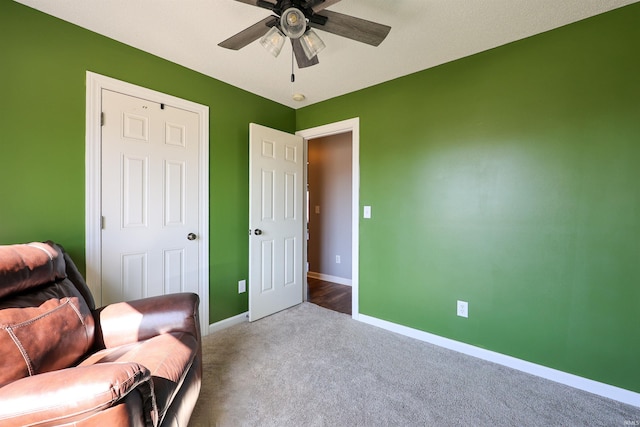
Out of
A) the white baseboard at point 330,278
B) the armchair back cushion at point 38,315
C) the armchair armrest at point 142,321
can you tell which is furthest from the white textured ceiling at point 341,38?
the white baseboard at point 330,278

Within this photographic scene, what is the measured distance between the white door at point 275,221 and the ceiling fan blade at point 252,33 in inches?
46.8

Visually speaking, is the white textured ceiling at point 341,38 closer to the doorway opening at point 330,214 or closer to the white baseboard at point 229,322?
the doorway opening at point 330,214

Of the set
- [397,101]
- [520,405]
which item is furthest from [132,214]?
[520,405]

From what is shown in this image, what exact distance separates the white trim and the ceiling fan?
2.31 metres

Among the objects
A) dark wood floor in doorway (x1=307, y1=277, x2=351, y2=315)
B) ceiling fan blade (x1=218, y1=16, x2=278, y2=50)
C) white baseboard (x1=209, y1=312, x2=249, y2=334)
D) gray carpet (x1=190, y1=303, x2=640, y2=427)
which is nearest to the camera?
ceiling fan blade (x1=218, y1=16, x2=278, y2=50)

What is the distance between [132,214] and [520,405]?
2.92 metres

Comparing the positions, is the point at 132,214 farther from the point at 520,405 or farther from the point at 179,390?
the point at 520,405

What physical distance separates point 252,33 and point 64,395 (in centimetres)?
169

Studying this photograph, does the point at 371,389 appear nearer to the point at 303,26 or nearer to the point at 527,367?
the point at 527,367

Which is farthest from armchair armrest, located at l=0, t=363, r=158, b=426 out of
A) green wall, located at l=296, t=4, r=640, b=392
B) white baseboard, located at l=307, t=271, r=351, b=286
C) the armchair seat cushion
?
white baseboard, located at l=307, t=271, r=351, b=286

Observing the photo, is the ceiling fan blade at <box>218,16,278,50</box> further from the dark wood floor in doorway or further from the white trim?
the dark wood floor in doorway

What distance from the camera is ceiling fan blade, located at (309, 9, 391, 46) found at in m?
1.31

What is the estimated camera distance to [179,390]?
3.99ft

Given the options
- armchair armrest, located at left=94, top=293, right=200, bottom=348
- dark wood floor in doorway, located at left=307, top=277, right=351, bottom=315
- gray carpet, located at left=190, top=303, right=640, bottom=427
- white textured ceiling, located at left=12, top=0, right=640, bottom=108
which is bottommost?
gray carpet, located at left=190, top=303, right=640, bottom=427
